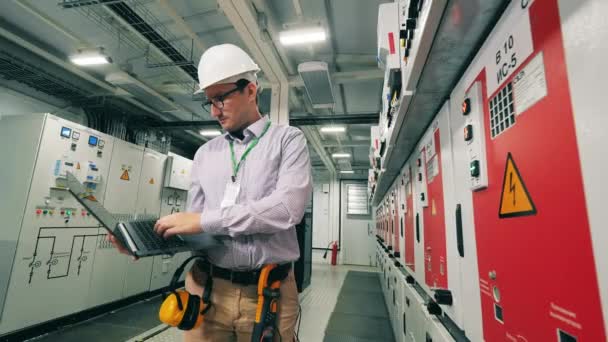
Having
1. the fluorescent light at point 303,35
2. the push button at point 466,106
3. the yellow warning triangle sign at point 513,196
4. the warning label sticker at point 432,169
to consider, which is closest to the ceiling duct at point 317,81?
the fluorescent light at point 303,35

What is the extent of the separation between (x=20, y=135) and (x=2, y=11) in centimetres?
165

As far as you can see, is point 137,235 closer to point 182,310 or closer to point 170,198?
point 182,310

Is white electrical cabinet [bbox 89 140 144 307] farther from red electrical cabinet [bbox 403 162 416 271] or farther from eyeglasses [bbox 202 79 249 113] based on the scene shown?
red electrical cabinet [bbox 403 162 416 271]

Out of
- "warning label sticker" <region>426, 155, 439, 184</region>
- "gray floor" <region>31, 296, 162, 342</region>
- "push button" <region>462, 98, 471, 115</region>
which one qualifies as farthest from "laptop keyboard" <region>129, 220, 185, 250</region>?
"gray floor" <region>31, 296, 162, 342</region>

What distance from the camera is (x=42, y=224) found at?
3.44 m

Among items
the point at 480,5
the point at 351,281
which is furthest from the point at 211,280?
Result: the point at 351,281

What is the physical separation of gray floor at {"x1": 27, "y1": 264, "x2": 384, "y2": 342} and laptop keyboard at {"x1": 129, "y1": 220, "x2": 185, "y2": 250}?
2.98 m

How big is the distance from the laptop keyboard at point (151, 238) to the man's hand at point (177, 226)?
20 mm

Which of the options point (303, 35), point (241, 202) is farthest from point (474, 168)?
point (303, 35)

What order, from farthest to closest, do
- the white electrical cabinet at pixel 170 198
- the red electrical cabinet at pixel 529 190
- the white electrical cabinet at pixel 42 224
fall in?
1. the white electrical cabinet at pixel 170 198
2. the white electrical cabinet at pixel 42 224
3. the red electrical cabinet at pixel 529 190

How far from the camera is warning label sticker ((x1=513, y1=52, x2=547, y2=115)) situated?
2.10 feet

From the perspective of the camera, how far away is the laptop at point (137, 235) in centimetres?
89

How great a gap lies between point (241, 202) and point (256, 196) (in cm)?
7

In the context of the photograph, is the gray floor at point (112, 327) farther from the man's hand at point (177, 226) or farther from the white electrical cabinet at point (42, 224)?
the man's hand at point (177, 226)
